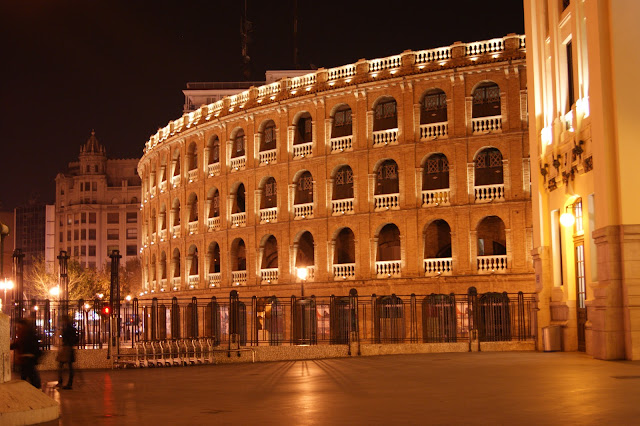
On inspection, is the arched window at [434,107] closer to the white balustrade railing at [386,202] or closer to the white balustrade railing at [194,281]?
the white balustrade railing at [386,202]

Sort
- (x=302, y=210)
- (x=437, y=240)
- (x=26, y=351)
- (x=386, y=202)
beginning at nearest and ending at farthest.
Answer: (x=26, y=351), (x=386, y=202), (x=437, y=240), (x=302, y=210)

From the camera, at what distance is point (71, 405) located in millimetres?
16094

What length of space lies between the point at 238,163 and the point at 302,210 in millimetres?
6259

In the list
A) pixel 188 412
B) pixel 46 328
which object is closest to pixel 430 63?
pixel 46 328

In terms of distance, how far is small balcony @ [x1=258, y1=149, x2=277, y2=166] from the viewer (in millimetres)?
51938

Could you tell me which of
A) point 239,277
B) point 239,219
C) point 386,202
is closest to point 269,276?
point 239,277

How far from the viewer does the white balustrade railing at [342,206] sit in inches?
1911

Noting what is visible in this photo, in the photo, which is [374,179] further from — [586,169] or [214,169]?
[586,169]

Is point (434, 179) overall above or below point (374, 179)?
below

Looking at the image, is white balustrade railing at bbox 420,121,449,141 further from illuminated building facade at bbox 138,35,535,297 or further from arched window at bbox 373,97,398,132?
arched window at bbox 373,97,398,132

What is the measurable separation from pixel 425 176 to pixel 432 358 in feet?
71.2

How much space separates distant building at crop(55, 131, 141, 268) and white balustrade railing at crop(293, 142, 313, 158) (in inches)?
3261

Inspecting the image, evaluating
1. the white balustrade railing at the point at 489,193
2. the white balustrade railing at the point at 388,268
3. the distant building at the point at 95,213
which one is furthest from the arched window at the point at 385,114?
the distant building at the point at 95,213

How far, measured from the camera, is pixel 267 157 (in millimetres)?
52438
